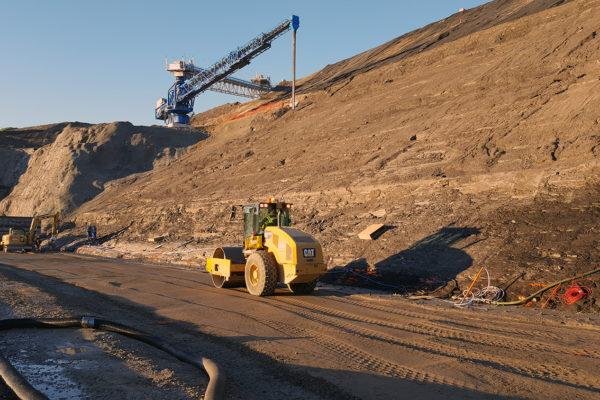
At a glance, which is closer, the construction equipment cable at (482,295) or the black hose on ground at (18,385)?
the black hose on ground at (18,385)

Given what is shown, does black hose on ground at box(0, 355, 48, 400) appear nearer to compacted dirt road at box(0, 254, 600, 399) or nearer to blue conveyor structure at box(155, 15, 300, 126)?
compacted dirt road at box(0, 254, 600, 399)

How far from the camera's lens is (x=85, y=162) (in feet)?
141

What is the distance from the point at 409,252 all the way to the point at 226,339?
7.90m

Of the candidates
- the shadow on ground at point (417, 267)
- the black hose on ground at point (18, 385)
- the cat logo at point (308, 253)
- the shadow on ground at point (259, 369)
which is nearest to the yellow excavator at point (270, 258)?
the cat logo at point (308, 253)

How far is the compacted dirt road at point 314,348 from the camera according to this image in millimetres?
4281

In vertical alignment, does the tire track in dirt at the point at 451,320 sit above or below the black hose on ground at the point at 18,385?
below

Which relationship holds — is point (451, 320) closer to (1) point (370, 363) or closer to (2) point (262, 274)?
(1) point (370, 363)

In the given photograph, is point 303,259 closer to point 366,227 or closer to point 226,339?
point 226,339

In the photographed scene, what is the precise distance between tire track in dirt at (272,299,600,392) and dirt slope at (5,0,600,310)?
14.7ft

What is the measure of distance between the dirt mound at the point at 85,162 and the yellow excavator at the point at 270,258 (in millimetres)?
33806

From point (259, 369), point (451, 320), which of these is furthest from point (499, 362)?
point (259, 369)

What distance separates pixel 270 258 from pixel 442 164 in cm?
948

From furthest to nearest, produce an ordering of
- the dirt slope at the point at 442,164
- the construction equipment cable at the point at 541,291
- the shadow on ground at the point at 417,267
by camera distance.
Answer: the dirt slope at the point at 442,164
the shadow on ground at the point at 417,267
the construction equipment cable at the point at 541,291

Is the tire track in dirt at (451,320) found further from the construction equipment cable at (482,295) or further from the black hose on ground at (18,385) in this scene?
the black hose on ground at (18,385)
